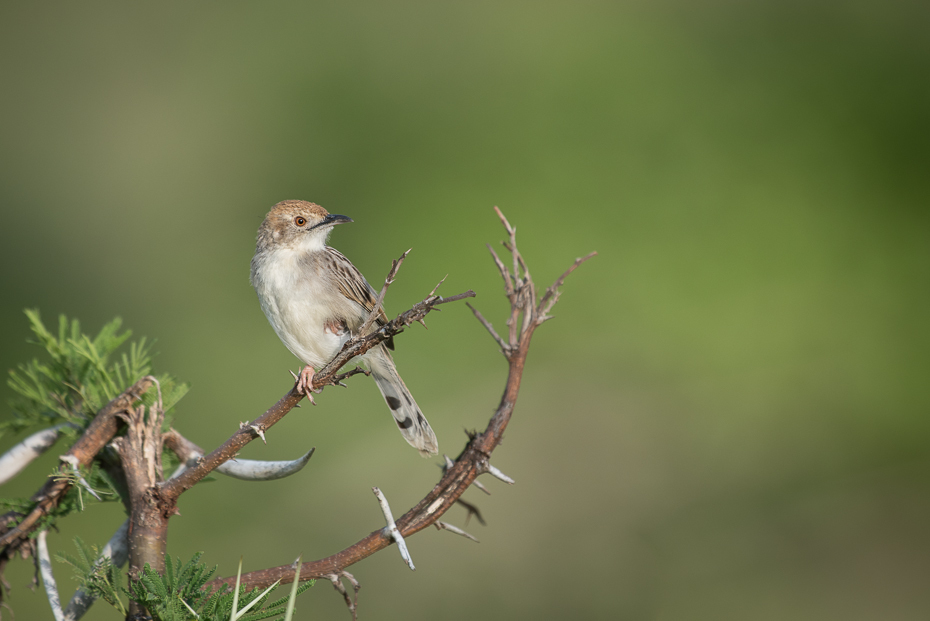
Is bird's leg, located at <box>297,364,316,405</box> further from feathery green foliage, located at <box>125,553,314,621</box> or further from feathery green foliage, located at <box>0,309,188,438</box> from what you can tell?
feathery green foliage, located at <box>0,309,188,438</box>

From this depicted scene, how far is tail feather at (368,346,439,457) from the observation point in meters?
2.56

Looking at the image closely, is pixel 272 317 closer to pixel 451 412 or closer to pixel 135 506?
pixel 135 506

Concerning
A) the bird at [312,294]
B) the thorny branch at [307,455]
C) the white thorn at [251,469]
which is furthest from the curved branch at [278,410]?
the bird at [312,294]

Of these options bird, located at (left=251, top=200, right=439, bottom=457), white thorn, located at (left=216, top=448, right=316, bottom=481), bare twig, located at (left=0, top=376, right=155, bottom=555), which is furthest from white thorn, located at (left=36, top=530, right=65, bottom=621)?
bird, located at (left=251, top=200, right=439, bottom=457)

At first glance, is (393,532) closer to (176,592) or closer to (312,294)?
(176,592)

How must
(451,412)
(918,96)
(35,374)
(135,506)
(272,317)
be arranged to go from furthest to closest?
(918,96) < (451,412) < (272,317) < (35,374) < (135,506)

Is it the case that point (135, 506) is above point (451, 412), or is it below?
below

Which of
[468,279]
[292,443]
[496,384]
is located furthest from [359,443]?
[468,279]

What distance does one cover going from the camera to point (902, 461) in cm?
496

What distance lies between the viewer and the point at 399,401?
2943 mm

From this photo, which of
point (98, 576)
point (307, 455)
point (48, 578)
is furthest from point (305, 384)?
point (48, 578)

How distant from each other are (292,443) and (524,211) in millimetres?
2283

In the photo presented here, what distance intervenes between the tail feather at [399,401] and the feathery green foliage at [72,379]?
2.82ft

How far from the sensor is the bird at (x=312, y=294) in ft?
9.04
